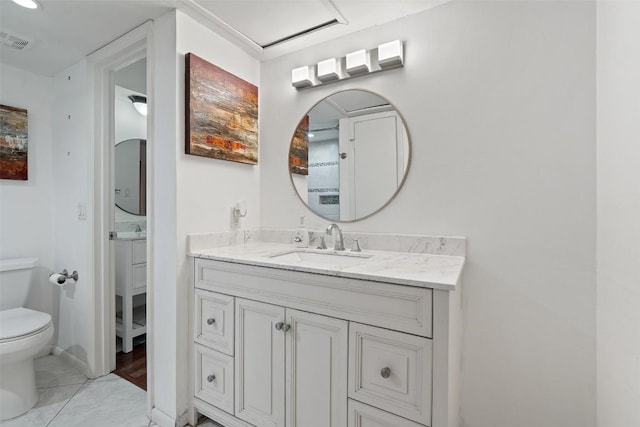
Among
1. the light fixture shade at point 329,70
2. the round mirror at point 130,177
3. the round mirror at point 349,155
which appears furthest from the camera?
the round mirror at point 130,177

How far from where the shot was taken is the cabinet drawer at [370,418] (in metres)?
1.01

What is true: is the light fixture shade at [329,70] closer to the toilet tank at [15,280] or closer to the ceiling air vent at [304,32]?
the ceiling air vent at [304,32]

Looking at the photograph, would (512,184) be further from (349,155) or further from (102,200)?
(102,200)

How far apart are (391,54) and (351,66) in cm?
23

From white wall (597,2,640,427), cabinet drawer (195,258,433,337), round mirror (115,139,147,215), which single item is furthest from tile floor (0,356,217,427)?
white wall (597,2,640,427)

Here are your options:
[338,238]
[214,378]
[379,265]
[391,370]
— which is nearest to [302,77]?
[338,238]

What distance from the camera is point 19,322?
1711mm

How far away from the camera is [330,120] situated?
1.83 m

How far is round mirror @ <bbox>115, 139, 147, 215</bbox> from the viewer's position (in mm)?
2762

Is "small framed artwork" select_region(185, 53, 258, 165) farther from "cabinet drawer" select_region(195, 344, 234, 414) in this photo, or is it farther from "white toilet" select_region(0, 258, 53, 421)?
"white toilet" select_region(0, 258, 53, 421)

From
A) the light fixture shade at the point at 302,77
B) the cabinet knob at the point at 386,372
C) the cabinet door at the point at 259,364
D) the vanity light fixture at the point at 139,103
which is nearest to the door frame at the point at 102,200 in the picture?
the vanity light fixture at the point at 139,103

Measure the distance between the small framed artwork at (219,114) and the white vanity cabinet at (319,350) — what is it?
660mm

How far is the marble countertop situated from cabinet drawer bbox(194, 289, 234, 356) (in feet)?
0.68

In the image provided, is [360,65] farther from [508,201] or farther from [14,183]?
[14,183]
